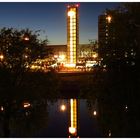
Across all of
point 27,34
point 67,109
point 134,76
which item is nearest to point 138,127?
point 134,76

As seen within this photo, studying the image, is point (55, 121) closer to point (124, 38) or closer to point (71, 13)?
point (124, 38)

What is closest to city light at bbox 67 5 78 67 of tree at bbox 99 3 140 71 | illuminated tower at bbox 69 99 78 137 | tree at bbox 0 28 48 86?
illuminated tower at bbox 69 99 78 137

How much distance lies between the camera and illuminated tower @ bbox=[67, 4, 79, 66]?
142750 millimetres

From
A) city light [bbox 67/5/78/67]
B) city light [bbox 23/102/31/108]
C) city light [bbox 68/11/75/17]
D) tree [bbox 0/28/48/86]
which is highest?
city light [bbox 68/11/75/17]

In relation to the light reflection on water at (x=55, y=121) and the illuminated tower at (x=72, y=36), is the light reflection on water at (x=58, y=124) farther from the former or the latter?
the illuminated tower at (x=72, y=36)

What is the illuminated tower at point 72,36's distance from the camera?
142750 mm

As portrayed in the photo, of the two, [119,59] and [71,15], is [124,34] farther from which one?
[71,15]

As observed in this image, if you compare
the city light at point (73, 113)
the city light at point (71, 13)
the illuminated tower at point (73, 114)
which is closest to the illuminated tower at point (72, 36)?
the city light at point (71, 13)

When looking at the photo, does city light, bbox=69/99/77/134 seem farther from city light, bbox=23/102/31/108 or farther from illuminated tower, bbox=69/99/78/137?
city light, bbox=23/102/31/108

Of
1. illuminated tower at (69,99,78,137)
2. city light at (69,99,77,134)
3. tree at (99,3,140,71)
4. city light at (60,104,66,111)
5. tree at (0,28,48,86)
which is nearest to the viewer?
tree at (99,3,140,71)

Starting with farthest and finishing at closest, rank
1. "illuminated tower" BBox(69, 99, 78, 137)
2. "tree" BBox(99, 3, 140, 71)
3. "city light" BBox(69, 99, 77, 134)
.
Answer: "city light" BBox(69, 99, 77, 134) < "illuminated tower" BBox(69, 99, 78, 137) < "tree" BBox(99, 3, 140, 71)

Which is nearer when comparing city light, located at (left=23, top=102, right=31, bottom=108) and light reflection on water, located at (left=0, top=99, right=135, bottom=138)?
light reflection on water, located at (left=0, top=99, right=135, bottom=138)

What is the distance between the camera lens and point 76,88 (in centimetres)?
5606

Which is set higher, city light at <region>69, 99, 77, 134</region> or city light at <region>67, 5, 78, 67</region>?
city light at <region>67, 5, 78, 67</region>
